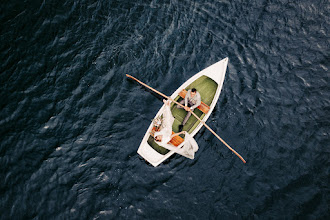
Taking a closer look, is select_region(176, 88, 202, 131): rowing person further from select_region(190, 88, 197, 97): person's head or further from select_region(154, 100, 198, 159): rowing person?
select_region(154, 100, 198, 159): rowing person

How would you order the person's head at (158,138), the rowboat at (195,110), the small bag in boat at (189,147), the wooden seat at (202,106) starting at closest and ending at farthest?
1. the small bag in boat at (189,147)
2. the person's head at (158,138)
3. the rowboat at (195,110)
4. the wooden seat at (202,106)

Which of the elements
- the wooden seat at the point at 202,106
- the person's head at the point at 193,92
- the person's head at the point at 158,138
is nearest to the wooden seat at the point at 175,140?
the person's head at the point at 158,138

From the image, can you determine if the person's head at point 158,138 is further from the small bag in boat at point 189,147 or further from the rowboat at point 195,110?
the small bag in boat at point 189,147

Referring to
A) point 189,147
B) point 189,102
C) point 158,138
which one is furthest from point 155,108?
point 189,147

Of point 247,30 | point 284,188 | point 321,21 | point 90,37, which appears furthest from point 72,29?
point 321,21

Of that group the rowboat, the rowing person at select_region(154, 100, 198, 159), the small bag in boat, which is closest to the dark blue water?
the rowboat

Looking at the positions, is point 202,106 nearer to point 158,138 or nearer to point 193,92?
point 193,92
